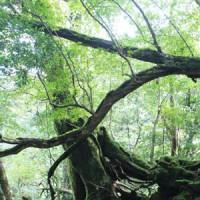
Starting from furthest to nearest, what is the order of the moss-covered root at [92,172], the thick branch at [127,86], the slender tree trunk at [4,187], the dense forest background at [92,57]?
the slender tree trunk at [4,187] < the moss-covered root at [92,172] < the thick branch at [127,86] < the dense forest background at [92,57]

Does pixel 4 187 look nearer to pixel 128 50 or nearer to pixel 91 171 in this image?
pixel 91 171

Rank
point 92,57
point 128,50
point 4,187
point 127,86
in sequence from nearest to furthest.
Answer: point 127,86
point 128,50
point 92,57
point 4,187

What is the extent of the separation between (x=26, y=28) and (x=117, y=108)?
6905mm

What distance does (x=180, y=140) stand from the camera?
10.5 meters

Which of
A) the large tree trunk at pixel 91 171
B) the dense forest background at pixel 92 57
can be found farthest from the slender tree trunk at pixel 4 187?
the large tree trunk at pixel 91 171

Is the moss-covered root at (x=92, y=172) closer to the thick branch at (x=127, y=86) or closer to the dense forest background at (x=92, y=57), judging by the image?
the dense forest background at (x=92, y=57)

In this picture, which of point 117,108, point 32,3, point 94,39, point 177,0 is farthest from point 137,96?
point 32,3

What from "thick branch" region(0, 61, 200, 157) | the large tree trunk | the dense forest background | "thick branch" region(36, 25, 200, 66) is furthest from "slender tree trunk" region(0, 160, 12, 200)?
"thick branch" region(36, 25, 200, 66)

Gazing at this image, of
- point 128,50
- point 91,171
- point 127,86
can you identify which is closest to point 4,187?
point 91,171

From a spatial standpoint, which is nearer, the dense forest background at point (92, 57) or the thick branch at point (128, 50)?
the dense forest background at point (92, 57)

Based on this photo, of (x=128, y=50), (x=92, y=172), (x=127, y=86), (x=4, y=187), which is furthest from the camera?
(x=4, y=187)

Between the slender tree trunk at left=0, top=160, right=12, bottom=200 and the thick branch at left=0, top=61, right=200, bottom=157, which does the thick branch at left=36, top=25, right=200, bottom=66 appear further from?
the slender tree trunk at left=0, top=160, right=12, bottom=200

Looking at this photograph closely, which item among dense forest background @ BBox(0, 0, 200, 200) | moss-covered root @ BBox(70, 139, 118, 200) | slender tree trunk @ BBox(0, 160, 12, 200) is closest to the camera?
dense forest background @ BBox(0, 0, 200, 200)

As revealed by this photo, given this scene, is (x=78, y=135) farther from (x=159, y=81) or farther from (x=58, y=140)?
(x=159, y=81)
